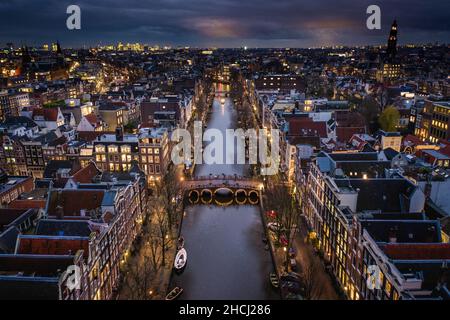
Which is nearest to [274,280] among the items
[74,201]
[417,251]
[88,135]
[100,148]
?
[417,251]

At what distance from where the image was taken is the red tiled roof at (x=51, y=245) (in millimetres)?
34719

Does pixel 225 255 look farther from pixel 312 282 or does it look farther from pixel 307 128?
pixel 307 128

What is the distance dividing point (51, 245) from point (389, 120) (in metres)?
81.4

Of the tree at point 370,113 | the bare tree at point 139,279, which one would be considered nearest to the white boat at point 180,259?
the bare tree at point 139,279

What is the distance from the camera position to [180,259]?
156 feet

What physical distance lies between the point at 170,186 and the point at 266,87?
11827 cm

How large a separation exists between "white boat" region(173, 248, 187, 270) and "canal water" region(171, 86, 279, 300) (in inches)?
31.5

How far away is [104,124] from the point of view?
97312mm

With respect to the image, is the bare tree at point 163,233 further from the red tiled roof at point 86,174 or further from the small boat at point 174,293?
the red tiled roof at point 86,174

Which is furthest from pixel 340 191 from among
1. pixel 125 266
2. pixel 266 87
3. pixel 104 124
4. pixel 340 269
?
pixel 266 87

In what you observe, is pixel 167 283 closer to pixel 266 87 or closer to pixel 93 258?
pixel 93 258

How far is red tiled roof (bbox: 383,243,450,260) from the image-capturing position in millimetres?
32219
